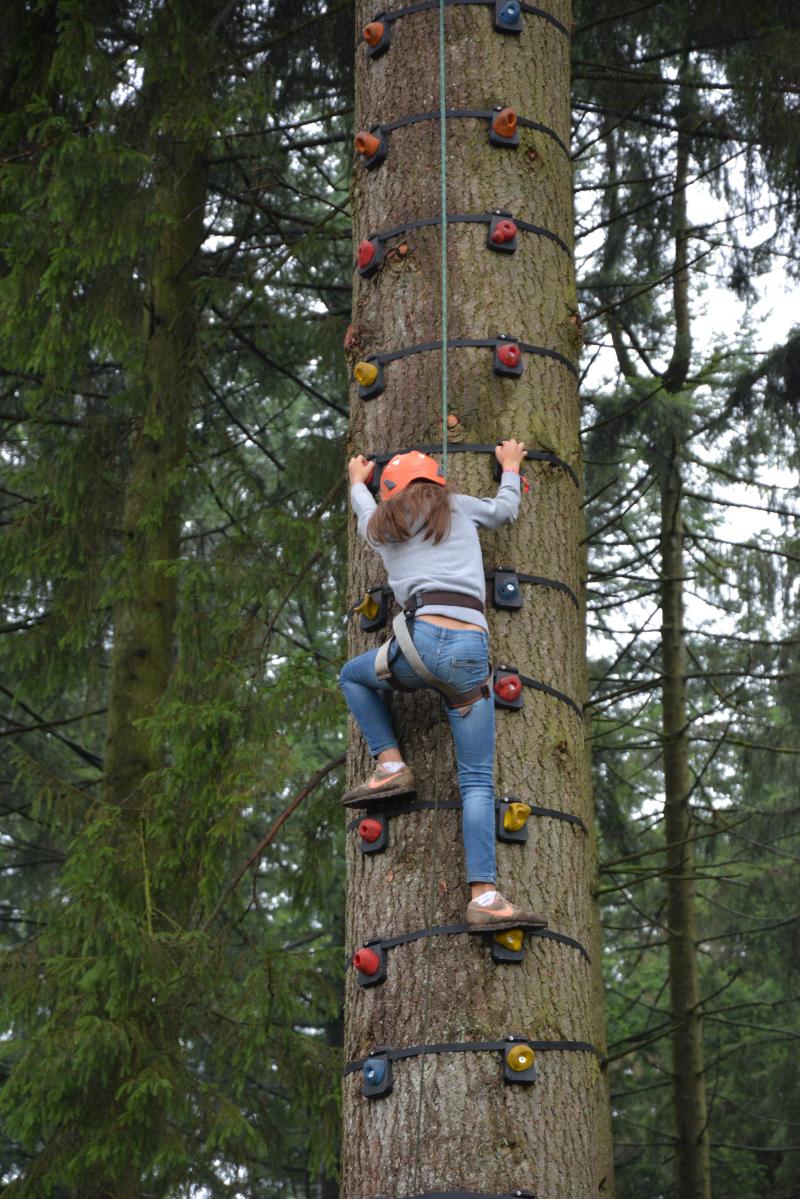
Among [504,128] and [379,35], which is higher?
[379,35]

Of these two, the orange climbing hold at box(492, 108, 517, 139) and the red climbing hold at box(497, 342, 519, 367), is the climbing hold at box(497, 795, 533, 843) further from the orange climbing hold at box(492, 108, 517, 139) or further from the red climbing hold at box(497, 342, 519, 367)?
the orange climbing hold at box(492, 108, 517, 139)

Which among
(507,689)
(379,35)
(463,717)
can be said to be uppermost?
(379,35)

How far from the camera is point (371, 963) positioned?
13.3ft

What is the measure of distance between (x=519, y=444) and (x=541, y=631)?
0.56 m

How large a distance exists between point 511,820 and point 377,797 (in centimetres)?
36

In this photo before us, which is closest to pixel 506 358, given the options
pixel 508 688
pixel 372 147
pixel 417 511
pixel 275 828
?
pixel 417 511

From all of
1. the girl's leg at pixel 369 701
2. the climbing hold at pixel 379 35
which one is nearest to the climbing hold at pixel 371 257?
the climbing hold at pixel 379 35

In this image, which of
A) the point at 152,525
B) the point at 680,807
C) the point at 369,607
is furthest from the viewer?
the point at 680,807

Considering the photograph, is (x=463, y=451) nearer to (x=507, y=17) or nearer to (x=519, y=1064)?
(x=507, y=17)

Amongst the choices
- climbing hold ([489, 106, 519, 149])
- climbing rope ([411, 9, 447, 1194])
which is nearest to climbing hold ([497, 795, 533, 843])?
climbing rope ([411, 9, 447, 1194])

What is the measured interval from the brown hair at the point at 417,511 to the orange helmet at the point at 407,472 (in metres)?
0.02

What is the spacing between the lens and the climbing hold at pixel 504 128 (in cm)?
496

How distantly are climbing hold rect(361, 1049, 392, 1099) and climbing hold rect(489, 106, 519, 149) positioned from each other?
2824 millimetres

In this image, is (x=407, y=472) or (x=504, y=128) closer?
(x=407, y=472)
